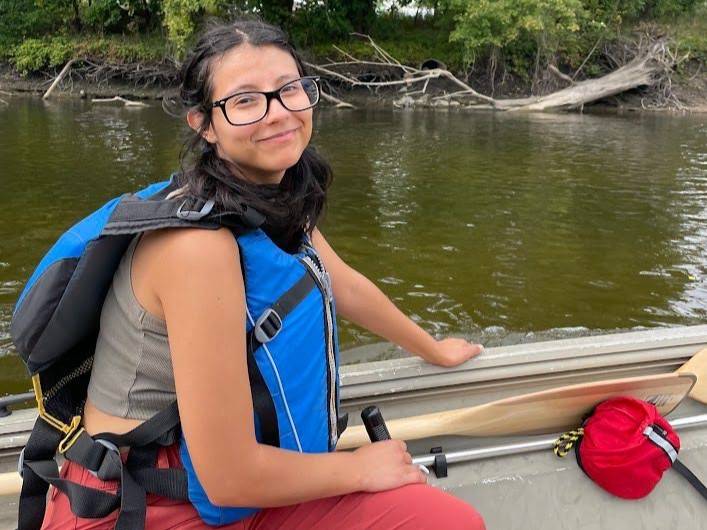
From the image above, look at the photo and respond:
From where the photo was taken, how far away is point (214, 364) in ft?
4.10

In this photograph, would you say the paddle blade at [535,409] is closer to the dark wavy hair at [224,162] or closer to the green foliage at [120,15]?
the dark wavy hair at [224,162]

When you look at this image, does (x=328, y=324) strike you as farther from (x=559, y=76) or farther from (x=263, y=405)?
(x=559, y=76)

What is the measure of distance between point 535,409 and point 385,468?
2.80 feet

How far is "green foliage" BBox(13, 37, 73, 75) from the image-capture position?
2484 centimetres

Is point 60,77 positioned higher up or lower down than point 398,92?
higher up

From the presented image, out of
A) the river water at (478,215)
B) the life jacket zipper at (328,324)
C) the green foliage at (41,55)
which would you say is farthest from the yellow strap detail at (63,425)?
the green foliage at (41,55)

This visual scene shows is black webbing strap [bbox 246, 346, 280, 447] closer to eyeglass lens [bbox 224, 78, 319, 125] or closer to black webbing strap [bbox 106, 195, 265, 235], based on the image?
black webbing strap [bbox 106, 195, 265, 235]

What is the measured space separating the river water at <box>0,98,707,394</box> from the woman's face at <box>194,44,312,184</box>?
3.17 metres

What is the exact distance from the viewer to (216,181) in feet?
4.62

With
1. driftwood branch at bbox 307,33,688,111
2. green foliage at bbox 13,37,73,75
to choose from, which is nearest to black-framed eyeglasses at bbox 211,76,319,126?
driftwood branch at bbox 307,33,688,111

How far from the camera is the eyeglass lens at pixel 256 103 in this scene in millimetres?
1404

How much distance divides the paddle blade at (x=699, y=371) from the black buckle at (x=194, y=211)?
1931 millimetres

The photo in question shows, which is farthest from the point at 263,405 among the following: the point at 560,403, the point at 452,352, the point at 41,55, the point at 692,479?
the point at 41,55

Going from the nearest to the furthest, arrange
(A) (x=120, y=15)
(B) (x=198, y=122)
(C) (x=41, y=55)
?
(B) (x=198, y=122) < (C) (x=41, y=55) < (A) (x=120, y=15)
